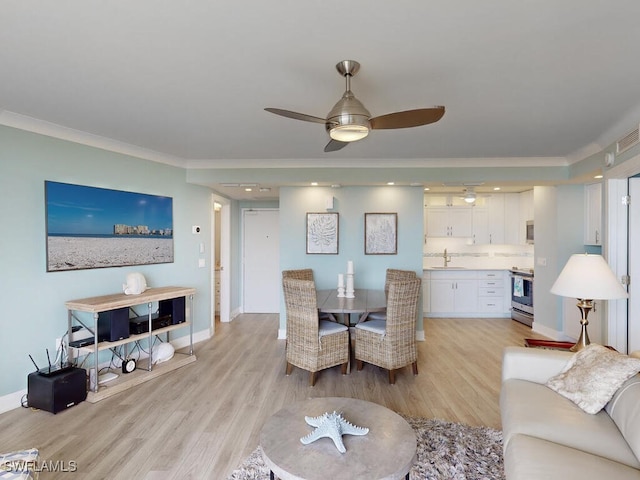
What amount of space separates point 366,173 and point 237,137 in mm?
1760

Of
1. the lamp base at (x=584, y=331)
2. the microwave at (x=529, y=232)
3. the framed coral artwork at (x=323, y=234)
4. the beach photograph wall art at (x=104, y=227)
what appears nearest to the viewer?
the lamp base at (x=584, y=331)

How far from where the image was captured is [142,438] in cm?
238

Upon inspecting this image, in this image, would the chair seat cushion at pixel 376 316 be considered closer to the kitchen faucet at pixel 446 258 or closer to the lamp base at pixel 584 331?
the lamp base at pixel 584 331

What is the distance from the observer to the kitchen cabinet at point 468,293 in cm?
602

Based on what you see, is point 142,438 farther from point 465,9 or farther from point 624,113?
point 624,113

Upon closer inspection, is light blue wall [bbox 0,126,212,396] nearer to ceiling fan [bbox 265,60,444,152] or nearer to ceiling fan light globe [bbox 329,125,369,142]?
ceiling fan [bbox 265,60,444,152]

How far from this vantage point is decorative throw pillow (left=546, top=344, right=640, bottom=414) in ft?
5.89

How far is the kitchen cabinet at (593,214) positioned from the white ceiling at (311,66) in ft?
4.35

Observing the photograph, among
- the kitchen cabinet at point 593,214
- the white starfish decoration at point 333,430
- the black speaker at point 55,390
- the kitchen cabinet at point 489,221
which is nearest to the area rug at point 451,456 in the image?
the white starfish decoration at point 333,430

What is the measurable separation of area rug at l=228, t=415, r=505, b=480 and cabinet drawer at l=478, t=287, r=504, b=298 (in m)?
3.99

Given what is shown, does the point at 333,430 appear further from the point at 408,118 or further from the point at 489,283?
the point at 489,283

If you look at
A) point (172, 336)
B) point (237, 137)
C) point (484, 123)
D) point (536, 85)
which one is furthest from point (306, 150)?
point (172, 336)

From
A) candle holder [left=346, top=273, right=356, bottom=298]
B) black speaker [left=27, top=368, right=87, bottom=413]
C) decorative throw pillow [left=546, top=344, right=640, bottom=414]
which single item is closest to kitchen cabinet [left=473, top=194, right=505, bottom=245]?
candle holder [left=346, top=273, right=356, bottom=298]

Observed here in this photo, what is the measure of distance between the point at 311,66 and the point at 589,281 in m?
2.28
